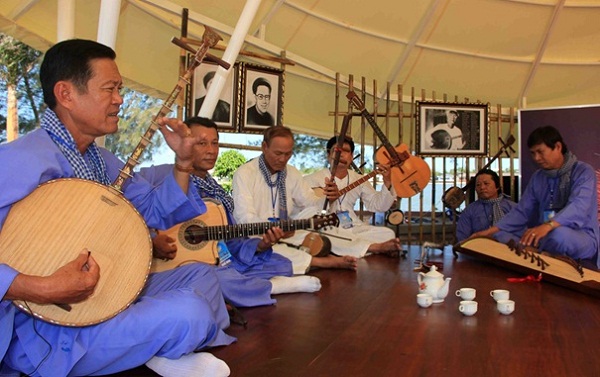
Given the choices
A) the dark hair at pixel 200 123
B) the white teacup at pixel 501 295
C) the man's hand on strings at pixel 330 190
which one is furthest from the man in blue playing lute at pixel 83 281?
the man's hand on strings at pixel 330 190

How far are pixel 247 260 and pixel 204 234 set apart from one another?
0.44 meters

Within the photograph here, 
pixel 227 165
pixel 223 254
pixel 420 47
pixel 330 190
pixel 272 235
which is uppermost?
pixel 420 47

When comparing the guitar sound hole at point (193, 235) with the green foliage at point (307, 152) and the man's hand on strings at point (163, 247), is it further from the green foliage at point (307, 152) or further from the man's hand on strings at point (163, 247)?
the green foliage at point (307, 152)

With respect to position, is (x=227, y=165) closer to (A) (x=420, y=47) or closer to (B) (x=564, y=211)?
(A) (x=420, y=47)

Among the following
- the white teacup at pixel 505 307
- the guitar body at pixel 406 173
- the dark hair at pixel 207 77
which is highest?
the dark hair at pixel 207 77

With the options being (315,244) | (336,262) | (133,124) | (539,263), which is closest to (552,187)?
(539,263)

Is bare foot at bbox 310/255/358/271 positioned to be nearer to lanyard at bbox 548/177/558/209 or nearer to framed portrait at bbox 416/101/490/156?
lanyard at bbox 548/177/558/209

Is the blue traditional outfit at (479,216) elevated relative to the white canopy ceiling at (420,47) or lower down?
lower down

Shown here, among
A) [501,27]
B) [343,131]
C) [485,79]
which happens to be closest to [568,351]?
[343,131]

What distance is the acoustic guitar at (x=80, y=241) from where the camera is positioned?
1.67 meters

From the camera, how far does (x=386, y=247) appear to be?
5.21m

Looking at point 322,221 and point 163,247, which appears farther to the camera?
point 322,221

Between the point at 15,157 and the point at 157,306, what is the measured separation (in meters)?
0.65

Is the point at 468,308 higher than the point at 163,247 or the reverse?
the reverse
